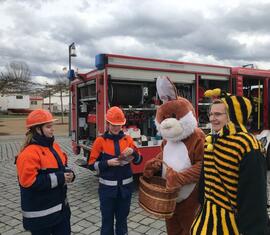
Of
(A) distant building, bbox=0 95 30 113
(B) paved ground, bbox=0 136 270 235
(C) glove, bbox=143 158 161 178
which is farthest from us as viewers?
(A) distant building, bbox=0 95 30 113

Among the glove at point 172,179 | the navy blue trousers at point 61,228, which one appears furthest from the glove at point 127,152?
the navy blue trousers at point 61,228

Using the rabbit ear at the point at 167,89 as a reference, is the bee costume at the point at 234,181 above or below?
below

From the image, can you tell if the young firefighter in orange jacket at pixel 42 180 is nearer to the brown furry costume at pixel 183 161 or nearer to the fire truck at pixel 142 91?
the brown furry costume at pixel 183 161

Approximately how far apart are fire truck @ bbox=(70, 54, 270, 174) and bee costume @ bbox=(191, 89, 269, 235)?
322 centimetres

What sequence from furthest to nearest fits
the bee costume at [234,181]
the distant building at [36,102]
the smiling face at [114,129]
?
1. the distant building at [36,102]
2. the smiling face at [114,129]
3. the bee costume at [234,181]

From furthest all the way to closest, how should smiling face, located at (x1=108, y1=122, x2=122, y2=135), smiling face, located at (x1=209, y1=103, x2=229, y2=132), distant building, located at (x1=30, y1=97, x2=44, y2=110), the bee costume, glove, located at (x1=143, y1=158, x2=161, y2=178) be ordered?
distant building, located at (x1=30, y1=97, x2=44, y2=110) < smiling face, located at (x1=108, y1=122, x2=122, y2=135) < glove, located at (x1=143, y1=158, x2=161, y2=178) < smiling face, located at (x1=209, y1=103, x2=229, y2=132) < the bee costume

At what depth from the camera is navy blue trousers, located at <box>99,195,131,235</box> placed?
3.12 metres

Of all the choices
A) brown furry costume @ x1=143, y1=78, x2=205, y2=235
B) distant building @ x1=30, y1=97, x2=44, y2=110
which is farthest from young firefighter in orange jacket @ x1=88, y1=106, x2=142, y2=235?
distant building @ x1=30, y1=97, x2=44, y2=110

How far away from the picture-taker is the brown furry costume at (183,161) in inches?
106

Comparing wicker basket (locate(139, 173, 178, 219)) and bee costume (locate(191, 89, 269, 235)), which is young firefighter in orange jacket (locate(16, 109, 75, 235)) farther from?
bee costume (locate(191, 89, 269, 235))

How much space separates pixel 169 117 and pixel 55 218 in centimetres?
142

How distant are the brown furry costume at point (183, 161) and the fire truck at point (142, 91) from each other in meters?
2.47

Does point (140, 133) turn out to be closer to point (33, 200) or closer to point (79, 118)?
point (79, 118)

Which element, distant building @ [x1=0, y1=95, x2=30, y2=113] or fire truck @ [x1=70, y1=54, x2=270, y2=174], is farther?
distant building @ [x1=0, y1=95, x2=30, y2=113]
